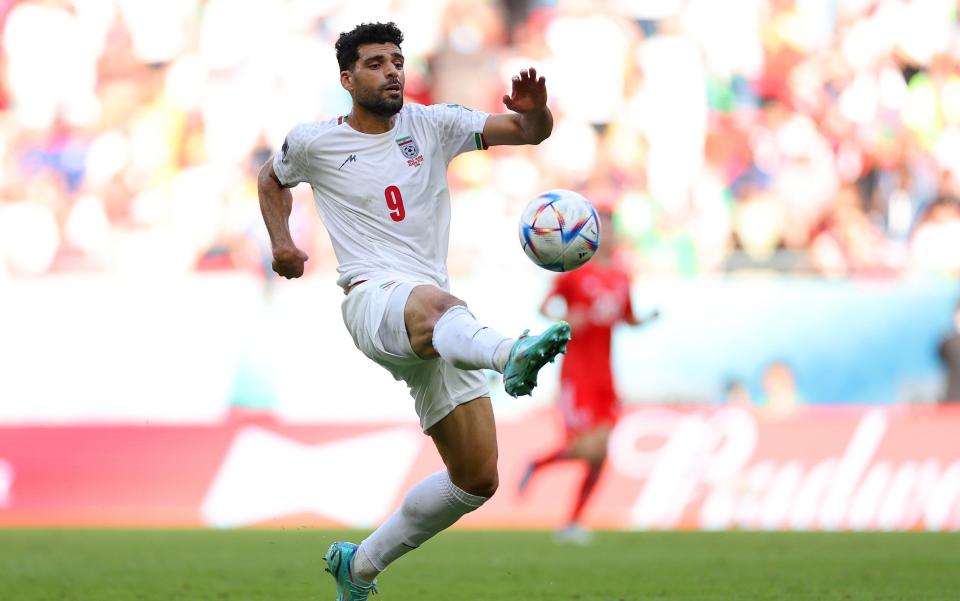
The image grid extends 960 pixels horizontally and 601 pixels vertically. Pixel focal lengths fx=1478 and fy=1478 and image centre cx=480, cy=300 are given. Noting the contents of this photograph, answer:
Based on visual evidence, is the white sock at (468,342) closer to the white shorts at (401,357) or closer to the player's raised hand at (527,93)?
the white shorts at (401,357)

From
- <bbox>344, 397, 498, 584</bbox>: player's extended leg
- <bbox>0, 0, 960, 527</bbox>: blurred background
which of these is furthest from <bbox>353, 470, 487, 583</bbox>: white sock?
<bbox>0, 0, 960, 527</bbox>: blurred background

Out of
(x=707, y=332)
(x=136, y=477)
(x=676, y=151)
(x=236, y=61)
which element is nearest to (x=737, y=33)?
(x=676, y=151)

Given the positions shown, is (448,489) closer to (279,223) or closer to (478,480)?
(478,480)

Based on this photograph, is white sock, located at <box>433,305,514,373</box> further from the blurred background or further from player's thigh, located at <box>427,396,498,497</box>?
the blurred background

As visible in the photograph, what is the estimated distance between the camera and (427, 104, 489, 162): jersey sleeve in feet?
21.3

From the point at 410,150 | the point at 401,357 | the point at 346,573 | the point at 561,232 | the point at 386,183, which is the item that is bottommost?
the point at 346,573

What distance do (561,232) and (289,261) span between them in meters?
1.13

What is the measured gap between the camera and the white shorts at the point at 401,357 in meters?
5.92

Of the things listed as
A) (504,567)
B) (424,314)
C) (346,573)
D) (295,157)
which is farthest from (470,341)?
(504,567)

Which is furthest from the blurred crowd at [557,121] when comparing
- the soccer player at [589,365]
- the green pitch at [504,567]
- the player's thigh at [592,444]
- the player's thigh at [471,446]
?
the player's thigh at [471,446]

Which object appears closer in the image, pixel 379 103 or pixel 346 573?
pixel 379 103

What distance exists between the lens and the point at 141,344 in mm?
14555

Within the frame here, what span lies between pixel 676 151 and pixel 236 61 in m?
5.09

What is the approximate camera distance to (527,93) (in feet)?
20.0
